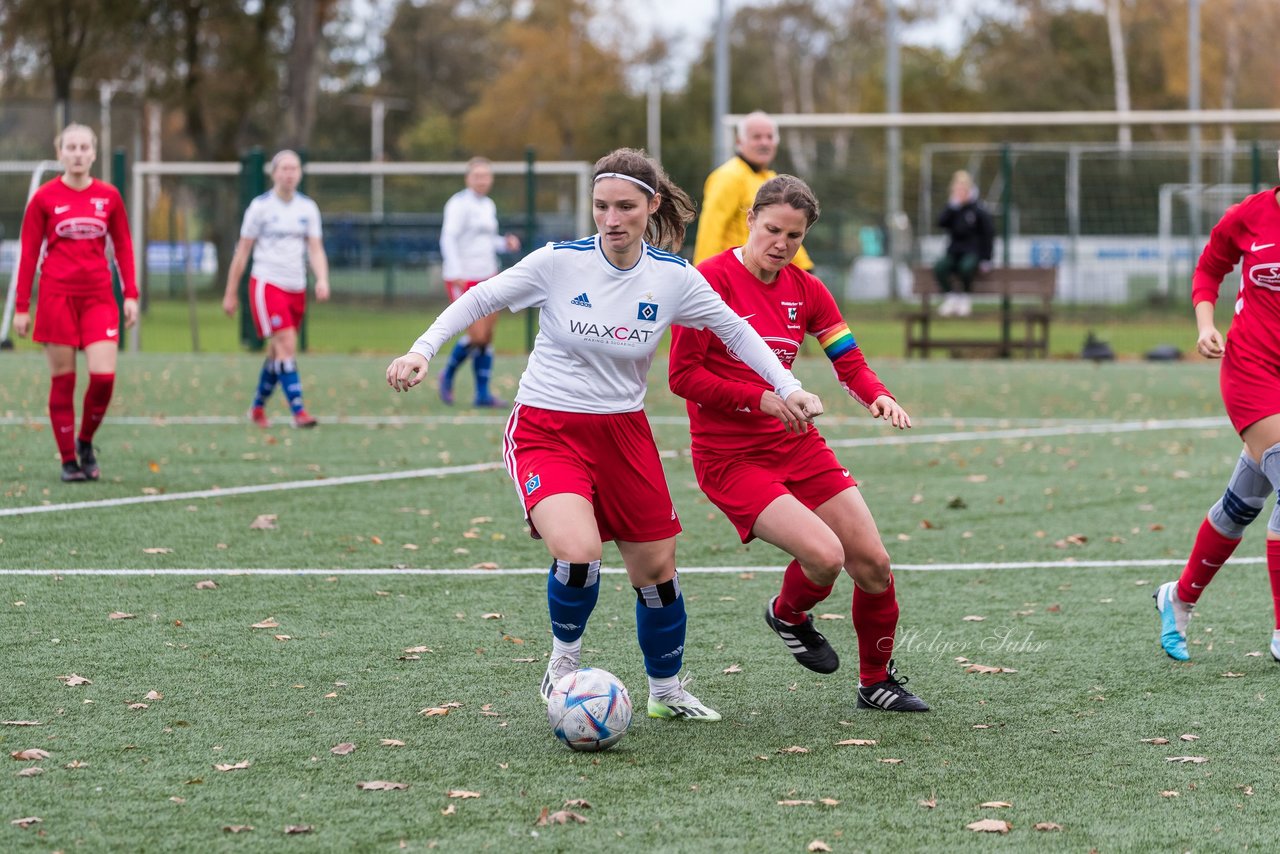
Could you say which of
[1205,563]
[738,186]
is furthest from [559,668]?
[738,186]

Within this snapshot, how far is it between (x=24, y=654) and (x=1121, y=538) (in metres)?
5.41

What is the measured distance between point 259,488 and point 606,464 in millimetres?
5294

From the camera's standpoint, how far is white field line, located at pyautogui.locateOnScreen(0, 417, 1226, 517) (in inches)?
361

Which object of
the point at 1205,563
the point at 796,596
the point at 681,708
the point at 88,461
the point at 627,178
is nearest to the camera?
the point at 627,178

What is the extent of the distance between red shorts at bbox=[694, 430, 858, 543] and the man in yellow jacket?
535 cm

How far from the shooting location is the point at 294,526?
28.3 ft

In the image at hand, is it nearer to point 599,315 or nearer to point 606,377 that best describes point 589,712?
point 606,377

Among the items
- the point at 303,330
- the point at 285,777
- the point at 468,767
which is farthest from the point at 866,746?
the point at 303,330

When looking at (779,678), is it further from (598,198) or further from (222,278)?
(222,278)

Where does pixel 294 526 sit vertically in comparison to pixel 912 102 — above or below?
below

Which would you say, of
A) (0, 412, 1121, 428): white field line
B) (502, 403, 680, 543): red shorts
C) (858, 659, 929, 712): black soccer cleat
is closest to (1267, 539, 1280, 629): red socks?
(858, 659, 929, 712): black soccer cleat

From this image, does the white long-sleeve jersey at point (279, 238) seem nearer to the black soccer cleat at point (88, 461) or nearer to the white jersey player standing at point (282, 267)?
the white jersey player standing at point (282, 267)

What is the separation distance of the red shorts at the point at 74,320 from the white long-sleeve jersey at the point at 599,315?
5200mm

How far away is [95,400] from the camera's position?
973 centimetres
